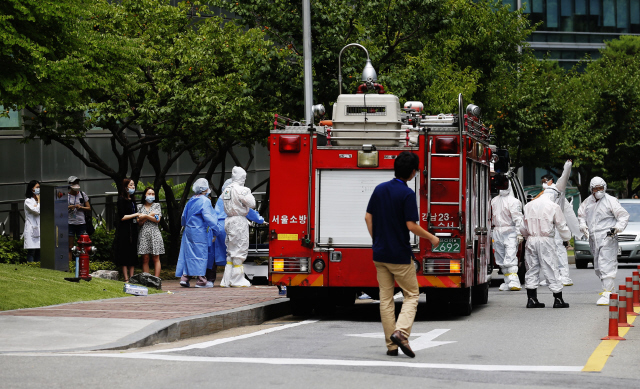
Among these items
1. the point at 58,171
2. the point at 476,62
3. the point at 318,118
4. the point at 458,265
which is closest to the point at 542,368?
the point at 458,265

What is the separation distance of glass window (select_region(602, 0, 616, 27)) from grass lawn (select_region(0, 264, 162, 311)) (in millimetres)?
61487

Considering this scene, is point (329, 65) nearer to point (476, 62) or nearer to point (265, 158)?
point (476, 62)

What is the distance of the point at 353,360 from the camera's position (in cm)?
923

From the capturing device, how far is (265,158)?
4216cm

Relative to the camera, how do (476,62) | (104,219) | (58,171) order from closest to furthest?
1. (104,219)
2. (58,171)
3. (476,62)

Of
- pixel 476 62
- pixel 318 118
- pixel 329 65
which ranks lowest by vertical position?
pixel 318 118

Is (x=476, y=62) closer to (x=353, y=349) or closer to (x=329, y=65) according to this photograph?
(x=329, y=65)

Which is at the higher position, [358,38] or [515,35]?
[515,35]

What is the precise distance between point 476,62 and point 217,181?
35.3 feet

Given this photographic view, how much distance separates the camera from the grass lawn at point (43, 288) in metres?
13.5

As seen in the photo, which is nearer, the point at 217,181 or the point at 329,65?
the point at 329,65

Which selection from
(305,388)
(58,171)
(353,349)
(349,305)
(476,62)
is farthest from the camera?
(476,62)

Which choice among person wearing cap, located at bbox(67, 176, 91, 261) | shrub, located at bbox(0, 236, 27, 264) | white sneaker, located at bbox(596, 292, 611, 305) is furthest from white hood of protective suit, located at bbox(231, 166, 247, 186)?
white sneaker, located at bbox(596, 292, 611, 305)

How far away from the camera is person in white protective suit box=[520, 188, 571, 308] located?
14953 millimetres
